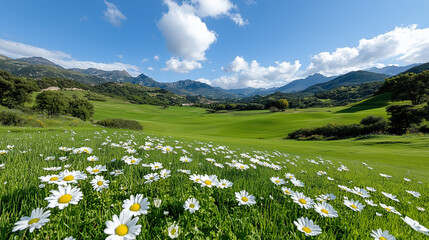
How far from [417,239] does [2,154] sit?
6542 millimetres

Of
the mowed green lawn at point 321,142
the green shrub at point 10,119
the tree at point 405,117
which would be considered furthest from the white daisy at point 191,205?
the tree at point 405,117

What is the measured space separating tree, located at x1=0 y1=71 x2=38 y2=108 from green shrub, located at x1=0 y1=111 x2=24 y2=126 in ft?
108

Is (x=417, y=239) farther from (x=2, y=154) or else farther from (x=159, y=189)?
(x=2, y=154)

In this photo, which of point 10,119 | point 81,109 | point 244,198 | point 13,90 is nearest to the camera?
point 244,198

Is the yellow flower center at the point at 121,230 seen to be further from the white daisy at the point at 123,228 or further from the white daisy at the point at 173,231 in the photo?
the white daisy at the point at 173,231

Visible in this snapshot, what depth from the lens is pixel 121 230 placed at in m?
1.19

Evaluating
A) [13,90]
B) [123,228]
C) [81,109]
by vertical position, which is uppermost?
[123,228]

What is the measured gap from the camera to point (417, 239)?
5.71ft

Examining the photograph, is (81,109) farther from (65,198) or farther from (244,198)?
(244,198)

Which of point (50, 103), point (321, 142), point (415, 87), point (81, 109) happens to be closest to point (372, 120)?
point (321, 142)

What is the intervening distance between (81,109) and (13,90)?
1572 cm

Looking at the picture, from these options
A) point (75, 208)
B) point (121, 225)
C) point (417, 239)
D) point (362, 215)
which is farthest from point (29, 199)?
point (417, 239)

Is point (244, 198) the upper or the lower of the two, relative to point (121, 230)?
lower

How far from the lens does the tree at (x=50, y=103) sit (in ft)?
143
